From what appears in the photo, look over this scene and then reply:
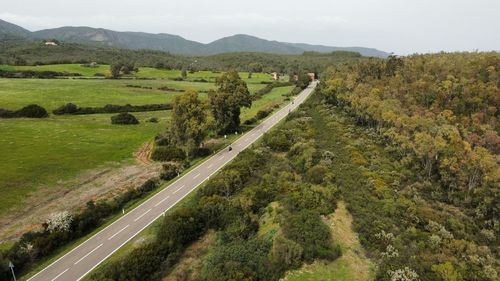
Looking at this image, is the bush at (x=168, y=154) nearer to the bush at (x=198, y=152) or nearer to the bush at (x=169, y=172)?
the bush at (x=198, y=152)

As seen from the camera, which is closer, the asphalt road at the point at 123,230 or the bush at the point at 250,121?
the asphalt road at the point at 123,230

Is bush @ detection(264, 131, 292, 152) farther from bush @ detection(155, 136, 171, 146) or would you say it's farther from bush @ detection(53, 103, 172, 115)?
bush @ detection(53, 103, 172, 115)

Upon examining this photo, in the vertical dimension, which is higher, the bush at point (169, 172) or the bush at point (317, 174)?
the bush at point (317, 174)

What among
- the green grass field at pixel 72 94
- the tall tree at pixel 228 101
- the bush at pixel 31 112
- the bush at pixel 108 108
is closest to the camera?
the tall tree at pixel 228 101

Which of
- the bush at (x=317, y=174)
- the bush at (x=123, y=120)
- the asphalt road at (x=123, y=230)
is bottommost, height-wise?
the asphalt road at (x=123, y=230)

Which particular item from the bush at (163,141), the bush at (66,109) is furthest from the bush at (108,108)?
→ the bush at (163,141)

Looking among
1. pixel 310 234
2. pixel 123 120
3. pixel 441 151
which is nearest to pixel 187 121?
pixel 123 120

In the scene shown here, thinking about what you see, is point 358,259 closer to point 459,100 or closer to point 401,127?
point 401,127
